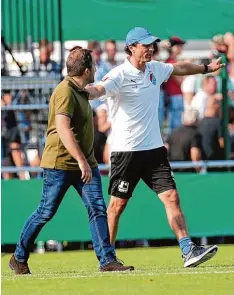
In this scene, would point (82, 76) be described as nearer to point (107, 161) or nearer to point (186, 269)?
point (186, 269)

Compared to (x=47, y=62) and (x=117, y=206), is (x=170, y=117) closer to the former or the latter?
(x=47, y=62)

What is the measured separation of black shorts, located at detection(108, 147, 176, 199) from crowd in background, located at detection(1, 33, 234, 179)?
400 cm

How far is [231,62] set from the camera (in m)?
15.5

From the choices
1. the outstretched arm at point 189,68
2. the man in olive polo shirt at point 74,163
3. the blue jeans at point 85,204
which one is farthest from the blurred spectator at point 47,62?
the blue jeans at point 85,204

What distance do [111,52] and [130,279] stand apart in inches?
253

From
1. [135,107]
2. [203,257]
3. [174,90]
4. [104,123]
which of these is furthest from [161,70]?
[104,123]

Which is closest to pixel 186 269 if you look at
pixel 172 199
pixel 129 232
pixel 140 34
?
pixel 172 199

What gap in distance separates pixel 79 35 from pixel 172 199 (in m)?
4.65

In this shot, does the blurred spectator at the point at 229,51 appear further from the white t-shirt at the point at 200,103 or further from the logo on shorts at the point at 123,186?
the logo on shorts at the point at 123,186

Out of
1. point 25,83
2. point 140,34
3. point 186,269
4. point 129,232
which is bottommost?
point 129,232

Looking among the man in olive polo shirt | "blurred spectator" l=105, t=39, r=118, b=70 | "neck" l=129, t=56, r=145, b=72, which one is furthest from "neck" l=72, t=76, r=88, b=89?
"blurred spectator" l=105, t=39, r=118, b=70

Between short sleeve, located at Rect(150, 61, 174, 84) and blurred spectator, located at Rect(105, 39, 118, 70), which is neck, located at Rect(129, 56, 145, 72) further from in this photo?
blurred spectator, located at Rect(105, 39, 118, 70)

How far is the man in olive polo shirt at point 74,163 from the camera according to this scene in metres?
10.3

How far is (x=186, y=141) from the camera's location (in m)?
15.5
